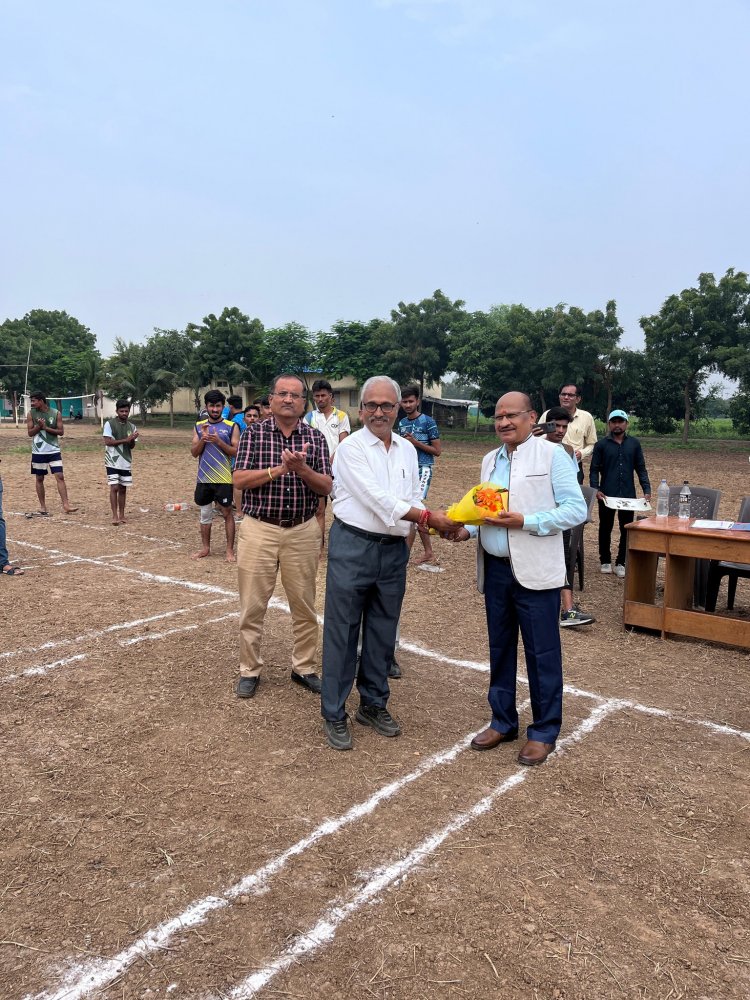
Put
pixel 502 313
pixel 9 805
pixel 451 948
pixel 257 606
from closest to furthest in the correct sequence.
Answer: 1. pixel 451 948
2. pixel 9 805
3. pixel 257 606
4. pixel 502 313

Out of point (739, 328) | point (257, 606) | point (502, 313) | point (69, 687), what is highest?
point (502, 313)

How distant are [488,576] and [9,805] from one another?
2.66 meters

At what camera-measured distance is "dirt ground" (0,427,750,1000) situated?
2.50 meters

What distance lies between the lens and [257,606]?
15.6ft

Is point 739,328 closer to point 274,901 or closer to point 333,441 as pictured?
point 333,441

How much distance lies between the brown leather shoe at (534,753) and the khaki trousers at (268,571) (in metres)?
1.66

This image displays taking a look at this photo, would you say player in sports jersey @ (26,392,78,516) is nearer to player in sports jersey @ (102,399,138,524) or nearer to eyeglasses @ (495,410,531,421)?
player in sports jersey @ (102,399,138,524)

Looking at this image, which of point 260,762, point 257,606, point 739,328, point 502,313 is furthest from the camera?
point 502,313

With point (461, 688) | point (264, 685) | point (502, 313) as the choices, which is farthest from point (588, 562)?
point (502, 313)

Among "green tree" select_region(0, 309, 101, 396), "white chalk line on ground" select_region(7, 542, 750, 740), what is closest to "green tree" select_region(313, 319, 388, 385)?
"green tree" select_region(0, 309, 101, 396)

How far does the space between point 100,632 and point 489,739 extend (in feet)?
11.7

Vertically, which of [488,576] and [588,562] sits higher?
[488,576]

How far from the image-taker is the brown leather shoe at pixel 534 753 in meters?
3.87

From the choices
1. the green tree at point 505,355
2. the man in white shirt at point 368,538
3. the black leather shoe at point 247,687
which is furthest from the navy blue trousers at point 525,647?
the green tree at point 505,355
